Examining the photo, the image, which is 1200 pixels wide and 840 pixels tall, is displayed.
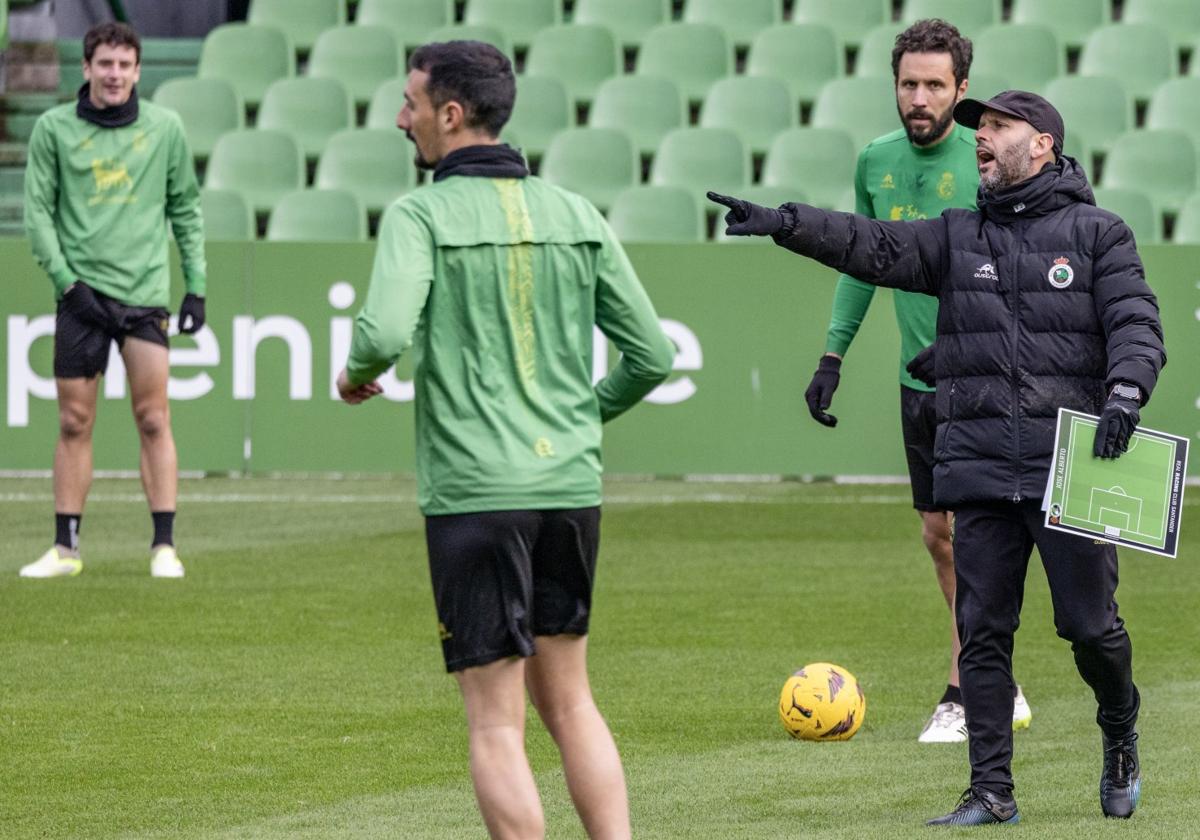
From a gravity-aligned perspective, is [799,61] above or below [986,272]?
below

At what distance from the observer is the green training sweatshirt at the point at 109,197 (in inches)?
368

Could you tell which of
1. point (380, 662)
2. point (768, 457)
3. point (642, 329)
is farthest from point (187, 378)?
point (642, 329)

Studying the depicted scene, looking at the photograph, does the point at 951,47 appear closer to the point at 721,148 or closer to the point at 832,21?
the point at 721,148

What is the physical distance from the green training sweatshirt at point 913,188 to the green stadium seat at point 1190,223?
898 cm

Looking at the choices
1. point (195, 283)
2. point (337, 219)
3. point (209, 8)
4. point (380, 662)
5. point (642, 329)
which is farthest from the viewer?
point (209, 8)

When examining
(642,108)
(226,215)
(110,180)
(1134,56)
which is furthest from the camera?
(1134,56)

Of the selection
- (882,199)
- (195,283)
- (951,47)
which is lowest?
(195,283)

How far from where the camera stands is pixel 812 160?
616 inches

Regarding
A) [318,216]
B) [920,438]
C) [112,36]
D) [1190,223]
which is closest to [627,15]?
[318,216]

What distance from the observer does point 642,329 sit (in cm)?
425

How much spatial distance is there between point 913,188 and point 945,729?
1.58m

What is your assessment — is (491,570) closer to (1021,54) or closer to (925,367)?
(925,367)

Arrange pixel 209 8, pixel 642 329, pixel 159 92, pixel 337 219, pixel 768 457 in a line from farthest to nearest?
1. pixel 209 8
2. pixel 159 92
3. pixel 337 219
4. pixel 768 457
5. pixel 642 329

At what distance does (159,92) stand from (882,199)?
11.1m
